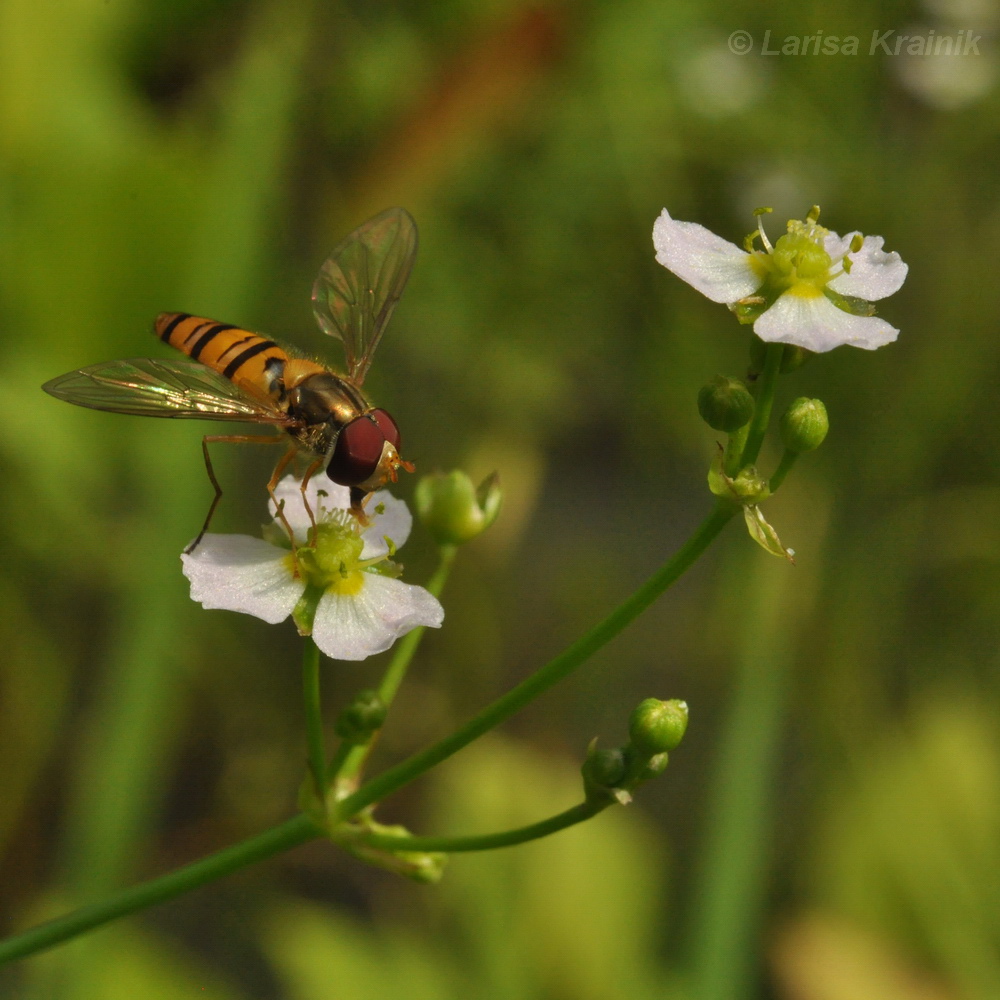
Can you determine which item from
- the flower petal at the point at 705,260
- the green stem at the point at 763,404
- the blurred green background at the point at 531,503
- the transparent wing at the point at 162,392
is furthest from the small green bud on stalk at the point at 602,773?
the blurred green background at the point at 531,503

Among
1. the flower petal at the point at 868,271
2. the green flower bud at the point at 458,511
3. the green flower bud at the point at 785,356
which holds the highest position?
the flower petal at the point at 868,271

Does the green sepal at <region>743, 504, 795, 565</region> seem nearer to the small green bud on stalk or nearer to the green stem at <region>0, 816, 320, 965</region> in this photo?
the small green bud on stalk

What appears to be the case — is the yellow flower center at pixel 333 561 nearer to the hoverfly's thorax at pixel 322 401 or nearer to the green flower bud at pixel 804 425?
the hoverfly's thorax at pixel 322 401

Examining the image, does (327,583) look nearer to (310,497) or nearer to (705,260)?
(310,497)

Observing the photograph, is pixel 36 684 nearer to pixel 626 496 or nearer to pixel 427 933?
pixel 427 933

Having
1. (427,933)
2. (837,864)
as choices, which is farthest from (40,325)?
(837,864)

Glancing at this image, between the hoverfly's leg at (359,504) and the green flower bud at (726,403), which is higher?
the green flower bud at (726,403)
